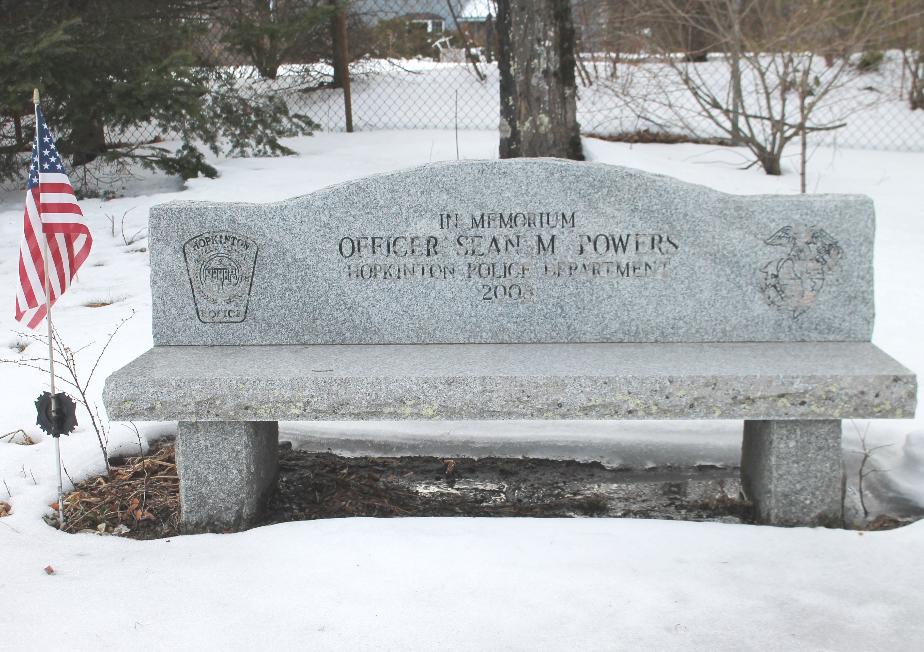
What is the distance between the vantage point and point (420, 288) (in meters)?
3.54

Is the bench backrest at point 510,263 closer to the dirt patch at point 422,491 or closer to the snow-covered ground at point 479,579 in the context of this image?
the dirt patch at point 422,491

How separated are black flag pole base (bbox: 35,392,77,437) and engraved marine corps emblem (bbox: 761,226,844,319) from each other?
245 centimetres

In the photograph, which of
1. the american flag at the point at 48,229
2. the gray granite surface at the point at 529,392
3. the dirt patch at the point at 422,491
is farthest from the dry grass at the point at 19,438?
the gray granite surface at the point at 529,392

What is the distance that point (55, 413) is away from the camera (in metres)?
3.22

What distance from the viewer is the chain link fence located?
32.9ft

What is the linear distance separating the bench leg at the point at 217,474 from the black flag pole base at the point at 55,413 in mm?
370

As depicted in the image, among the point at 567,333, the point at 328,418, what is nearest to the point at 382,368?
the point at 328,418

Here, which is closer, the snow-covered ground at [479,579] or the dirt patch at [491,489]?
the snow-covered ground at [479,579]

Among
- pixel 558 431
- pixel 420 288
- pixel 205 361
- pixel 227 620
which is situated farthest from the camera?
pixel 558 431

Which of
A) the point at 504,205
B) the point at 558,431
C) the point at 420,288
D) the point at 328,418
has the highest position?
the point at 504,205

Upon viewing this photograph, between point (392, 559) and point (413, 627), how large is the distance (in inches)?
14.9

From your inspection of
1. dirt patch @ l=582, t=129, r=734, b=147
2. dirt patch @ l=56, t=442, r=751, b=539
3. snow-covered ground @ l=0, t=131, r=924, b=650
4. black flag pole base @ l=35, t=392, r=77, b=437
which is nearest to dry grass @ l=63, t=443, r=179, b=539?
dirt patch @ l=56, t=442, r=751, b=539

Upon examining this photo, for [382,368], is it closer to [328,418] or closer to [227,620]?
[328,418]

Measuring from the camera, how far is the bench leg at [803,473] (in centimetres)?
324
